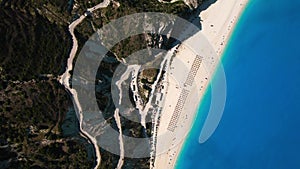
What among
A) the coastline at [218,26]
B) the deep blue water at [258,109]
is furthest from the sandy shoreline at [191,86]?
the deep blue water at [258,109]

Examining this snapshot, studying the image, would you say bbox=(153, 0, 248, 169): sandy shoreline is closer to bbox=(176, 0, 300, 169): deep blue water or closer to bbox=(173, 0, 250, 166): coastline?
bbox=(173, 0, 250, 166): coastline

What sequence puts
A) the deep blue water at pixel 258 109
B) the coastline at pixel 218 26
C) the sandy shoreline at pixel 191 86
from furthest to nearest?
the coastline at pixel 218 26
the deep blue water at pixel 258 109
the sandy shoreline at pixel 191 86

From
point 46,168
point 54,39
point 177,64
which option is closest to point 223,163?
point 177,64

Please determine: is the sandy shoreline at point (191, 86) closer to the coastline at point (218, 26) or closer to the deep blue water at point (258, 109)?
the coastline at point (218, 26)

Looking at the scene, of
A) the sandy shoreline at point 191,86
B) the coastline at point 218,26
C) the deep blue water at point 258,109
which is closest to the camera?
the sandy shoreline at point 191,86

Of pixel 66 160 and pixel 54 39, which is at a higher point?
pixel 54 39

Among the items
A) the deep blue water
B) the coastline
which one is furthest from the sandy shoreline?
the deep blue water

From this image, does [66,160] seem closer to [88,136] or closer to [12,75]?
[88,136]
